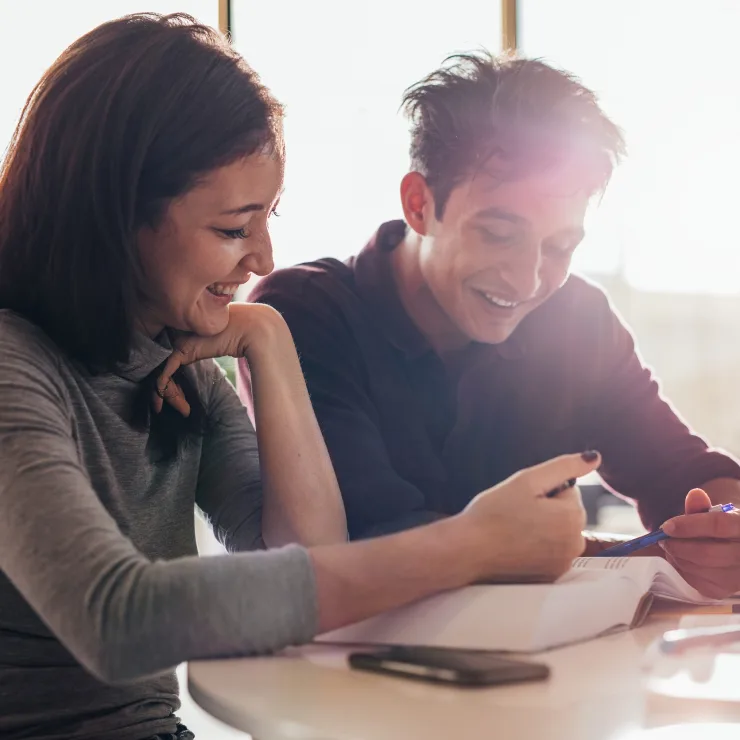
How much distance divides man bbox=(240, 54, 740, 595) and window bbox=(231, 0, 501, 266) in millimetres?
1403

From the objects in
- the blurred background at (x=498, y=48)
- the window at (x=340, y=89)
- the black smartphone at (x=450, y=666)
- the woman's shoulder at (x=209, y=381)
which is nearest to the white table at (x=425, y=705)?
the black smartphone at (x=450, y=666)

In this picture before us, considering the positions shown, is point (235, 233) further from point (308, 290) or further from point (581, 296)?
point (581, 296)

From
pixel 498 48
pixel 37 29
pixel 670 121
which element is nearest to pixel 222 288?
pixel 498 48

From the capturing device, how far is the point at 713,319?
13.0 ft

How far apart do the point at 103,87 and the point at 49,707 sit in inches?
26.3

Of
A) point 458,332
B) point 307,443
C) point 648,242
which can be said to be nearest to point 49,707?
point 307,443

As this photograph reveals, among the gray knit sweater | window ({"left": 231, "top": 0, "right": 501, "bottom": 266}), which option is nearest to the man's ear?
the gray knit sweater

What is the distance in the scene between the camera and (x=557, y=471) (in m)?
0.89

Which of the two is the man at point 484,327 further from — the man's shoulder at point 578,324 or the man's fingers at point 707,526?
the man's fingers at point 707,526

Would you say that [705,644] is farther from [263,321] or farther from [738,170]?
[738,170]

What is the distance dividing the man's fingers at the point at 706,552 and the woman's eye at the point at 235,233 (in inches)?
24.6

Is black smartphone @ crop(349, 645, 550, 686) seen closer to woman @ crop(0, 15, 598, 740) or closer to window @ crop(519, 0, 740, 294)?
woman @ crop(0, 15, 598, 740)

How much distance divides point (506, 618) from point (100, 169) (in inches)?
24.9

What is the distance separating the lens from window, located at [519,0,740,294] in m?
3.18
